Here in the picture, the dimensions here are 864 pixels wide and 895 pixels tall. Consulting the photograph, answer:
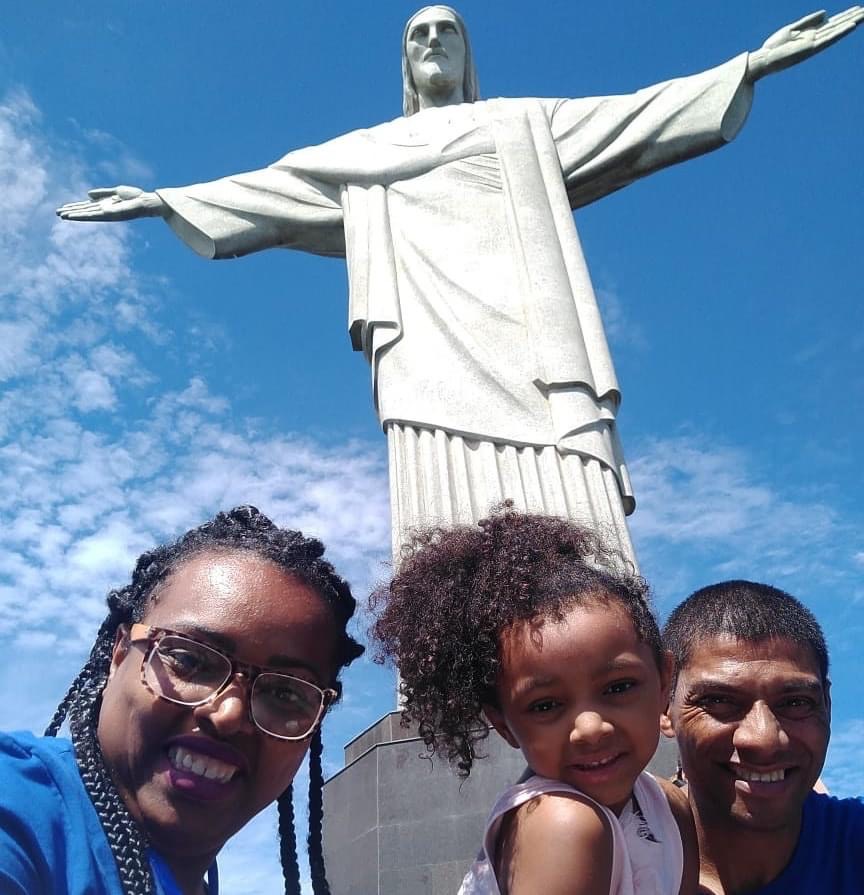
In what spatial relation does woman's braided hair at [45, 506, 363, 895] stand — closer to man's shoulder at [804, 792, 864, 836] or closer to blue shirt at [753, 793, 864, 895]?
blue shirt at [753, 793, 864, 895]

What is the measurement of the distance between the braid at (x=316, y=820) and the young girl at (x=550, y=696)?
0.23 m

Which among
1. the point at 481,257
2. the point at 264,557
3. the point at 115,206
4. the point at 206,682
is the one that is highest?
the point at 115,206

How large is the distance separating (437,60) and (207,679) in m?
7.18

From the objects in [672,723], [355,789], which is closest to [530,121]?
[355,789]

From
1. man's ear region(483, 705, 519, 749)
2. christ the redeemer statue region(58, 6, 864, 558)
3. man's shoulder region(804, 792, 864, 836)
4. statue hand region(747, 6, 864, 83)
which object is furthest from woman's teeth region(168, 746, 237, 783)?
statue hand region(747, 6, 864, 83)

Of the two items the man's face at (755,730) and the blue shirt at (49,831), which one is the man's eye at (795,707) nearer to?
the man's face at (755,730)

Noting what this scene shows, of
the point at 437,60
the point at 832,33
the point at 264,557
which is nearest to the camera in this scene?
the point at 264,557

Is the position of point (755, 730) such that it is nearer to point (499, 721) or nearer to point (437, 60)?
point (499, 721)

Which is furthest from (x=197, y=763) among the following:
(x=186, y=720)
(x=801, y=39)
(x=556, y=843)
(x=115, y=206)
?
(x=801, y=39)

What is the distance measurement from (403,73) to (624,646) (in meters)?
7.13

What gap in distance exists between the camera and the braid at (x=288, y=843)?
1740 mm

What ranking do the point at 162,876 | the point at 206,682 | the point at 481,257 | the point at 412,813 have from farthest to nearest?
the point at 481,257, the point at 412,813, the point at 206,682, the point at 162,876

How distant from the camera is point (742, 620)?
1.99m

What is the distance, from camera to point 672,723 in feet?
6.82
